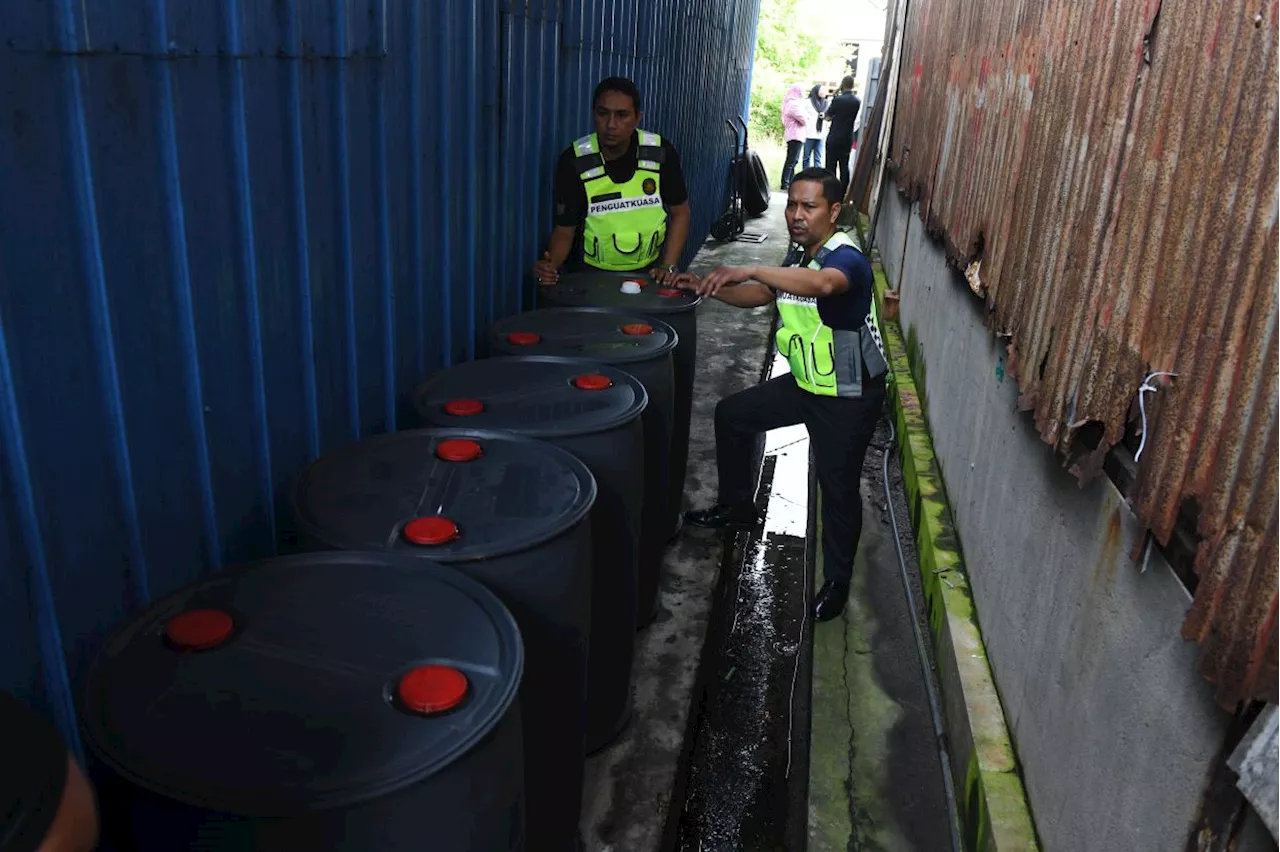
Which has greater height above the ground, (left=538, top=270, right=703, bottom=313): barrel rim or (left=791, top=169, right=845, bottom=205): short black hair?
(left=791, top=169, right=845, bottom=205): short black hair

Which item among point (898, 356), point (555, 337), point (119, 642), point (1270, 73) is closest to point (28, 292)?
point (119, 642)

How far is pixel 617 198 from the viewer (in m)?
4.16

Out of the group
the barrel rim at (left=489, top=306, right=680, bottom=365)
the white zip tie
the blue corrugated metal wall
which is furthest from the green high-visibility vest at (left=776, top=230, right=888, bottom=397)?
the white zip tie

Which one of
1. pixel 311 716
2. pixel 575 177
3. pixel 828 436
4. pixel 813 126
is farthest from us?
pixel 813 126

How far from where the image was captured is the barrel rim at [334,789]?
48.4 inches

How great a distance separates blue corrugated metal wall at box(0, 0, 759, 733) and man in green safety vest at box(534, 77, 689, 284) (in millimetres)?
798

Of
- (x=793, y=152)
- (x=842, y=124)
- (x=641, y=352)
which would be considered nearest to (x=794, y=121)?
(x=793, y=152)

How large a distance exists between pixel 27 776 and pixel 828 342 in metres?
3.13

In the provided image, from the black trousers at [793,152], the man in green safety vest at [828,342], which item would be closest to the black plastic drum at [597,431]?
the man in green safety vest at [828,342]

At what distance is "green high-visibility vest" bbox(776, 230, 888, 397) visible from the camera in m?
3.57

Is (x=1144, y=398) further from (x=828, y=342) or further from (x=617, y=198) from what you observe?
(x=617, y=198)

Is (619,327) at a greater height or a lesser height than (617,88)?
lesser

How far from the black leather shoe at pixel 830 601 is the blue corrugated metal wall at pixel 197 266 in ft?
5.75

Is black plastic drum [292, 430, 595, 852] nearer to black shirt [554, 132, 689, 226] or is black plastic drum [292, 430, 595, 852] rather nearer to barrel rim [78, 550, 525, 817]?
barrel rim [78, 550, 525, 817]
